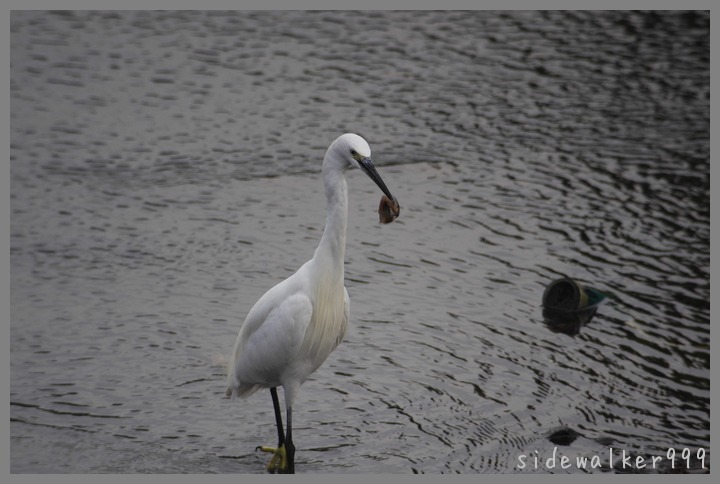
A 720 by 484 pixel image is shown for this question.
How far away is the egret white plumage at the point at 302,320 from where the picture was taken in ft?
27.4

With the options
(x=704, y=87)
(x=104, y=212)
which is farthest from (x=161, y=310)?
(x=704, y=87)

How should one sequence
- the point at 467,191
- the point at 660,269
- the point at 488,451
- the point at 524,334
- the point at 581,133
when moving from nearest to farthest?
Result: the point at 488,451
the point at 524,334
the point at 660,269
the point at 467,191
the point at 581,133

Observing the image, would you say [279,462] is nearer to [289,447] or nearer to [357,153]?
[289,447]

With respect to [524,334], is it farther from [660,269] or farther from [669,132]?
[669,132]

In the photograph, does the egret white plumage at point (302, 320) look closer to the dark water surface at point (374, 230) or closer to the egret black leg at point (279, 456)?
the egret black leg at point (279, 456)

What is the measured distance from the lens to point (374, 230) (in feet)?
45.0

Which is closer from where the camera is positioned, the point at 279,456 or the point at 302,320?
the point at 302,320

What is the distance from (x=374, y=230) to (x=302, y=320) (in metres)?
5.32

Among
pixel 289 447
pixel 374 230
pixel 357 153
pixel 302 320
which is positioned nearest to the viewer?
pixel 357 153

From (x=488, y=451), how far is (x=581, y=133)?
26.7ft

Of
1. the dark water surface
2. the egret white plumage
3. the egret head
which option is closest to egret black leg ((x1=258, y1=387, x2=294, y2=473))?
the egret white plumage

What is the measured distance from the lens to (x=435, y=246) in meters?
13.3

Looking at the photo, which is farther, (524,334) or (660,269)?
(660,269)

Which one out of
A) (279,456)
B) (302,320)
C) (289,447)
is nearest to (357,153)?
(302,320)
